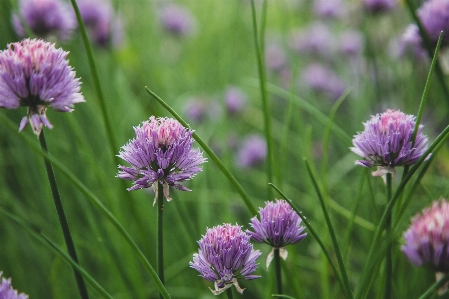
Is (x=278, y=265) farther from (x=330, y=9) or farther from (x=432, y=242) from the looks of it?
(x=330, y=9)

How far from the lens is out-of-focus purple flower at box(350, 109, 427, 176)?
428 mm

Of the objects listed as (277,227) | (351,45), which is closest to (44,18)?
(277,227)

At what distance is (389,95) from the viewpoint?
146cm

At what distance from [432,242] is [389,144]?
0.32ft

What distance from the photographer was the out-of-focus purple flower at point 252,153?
140 cm

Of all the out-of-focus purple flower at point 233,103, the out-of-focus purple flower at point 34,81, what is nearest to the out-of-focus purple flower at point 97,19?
the out-of-focus purple flower at point 233,103

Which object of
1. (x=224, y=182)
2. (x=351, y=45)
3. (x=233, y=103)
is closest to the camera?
(x=224, y=182)

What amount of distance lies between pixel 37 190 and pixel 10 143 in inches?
8.8

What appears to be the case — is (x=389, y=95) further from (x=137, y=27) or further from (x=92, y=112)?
(x=137, y=27)

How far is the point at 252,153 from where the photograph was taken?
140cm

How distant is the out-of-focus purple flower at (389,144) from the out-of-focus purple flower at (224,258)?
143 millimetres

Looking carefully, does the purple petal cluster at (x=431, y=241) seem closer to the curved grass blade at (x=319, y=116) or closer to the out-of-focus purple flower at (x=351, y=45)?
the curved grass blade at (x=319, y=116)

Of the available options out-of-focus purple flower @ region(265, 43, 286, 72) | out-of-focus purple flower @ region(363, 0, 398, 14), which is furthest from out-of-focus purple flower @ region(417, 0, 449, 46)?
out-of-focus purple flower @ region(265, 43, 286, 72)

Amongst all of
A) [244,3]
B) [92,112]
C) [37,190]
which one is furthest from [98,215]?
[244,3]
